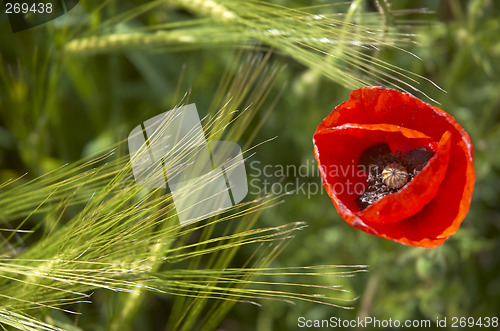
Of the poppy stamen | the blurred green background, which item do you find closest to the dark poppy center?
the poppy stamen

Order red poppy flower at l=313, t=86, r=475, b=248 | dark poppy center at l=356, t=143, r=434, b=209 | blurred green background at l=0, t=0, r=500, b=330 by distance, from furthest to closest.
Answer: blurred green background at l=0, t=0, r=500, b=330 → dark poppy center at l=356, t=143, r=434, b=209 → red poppy flower at l=313, t=86, r=475, b=248

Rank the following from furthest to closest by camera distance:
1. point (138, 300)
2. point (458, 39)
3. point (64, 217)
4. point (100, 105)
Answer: point (100, 105), point (64, 217), point (458, 39), point (138, 300)

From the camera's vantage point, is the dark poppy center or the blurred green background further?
the blurred green background

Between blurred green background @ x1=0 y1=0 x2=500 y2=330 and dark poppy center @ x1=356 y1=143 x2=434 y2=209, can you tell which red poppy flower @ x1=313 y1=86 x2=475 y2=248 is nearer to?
dark poppy center @ x1=356 y1=143 x2=434 y2=209

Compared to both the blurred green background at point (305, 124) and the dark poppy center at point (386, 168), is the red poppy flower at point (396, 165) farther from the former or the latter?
the blurred green background at point (305, 124)

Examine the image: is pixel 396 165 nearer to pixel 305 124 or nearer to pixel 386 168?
pixel 386 168

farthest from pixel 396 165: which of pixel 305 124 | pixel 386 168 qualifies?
pixel 305 124

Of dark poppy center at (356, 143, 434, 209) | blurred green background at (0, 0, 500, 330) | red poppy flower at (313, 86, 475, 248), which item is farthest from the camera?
blurred green background at (0, 0, 500, 330)

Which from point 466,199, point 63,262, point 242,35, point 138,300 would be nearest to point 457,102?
point 242,35

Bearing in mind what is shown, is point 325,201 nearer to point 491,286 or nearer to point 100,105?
point 491,286
